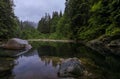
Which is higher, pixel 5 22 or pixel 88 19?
pixel 88 19

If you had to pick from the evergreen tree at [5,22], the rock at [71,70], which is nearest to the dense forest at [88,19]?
the evergreen tree at [5,22]

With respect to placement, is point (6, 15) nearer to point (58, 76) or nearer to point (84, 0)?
point (84, 0)

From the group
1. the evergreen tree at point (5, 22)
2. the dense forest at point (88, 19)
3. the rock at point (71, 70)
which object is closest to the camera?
the rock at point (71, 70)

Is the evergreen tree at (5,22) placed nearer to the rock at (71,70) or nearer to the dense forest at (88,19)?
the dense forest at (88,19)

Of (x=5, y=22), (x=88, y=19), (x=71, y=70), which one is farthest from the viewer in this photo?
(x=88, y=19)

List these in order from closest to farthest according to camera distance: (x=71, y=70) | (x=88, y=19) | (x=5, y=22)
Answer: (x=71, y=70) → (x=5, y=22) → (x=88, y=19)

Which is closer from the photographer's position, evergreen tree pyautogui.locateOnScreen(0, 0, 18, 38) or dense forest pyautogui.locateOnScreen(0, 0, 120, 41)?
dense forest pyautogui.locateOnScreen(0, 0, 120, 41)

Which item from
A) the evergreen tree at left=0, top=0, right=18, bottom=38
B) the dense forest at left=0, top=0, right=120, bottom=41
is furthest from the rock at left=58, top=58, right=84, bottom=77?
the evergreen tree at left=0, top=0, right=18, bottom=38

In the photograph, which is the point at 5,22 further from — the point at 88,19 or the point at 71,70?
the point at 71,70

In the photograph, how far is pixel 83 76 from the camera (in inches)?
457

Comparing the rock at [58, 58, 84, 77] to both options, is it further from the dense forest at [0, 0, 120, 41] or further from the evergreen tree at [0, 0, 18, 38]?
the evergreen tree at [0, 0, 18, 38]

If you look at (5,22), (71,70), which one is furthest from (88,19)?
(71,70)

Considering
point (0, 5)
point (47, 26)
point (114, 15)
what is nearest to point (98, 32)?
point (114, 15)

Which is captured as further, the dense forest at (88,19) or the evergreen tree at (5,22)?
the evergreen tree at (5,22)
